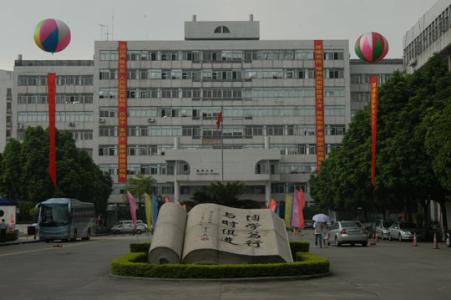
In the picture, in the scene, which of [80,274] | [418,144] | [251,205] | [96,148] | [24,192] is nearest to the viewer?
[80,274]

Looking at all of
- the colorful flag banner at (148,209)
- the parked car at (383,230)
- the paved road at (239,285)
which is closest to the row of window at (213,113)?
the parked car at (383,230)

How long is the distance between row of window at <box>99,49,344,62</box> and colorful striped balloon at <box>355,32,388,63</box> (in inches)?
1817

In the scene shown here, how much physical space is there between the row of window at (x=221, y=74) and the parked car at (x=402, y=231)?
4802 centimetres

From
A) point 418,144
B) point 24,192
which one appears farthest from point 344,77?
point 418,144

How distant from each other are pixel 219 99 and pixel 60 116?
2235 cm

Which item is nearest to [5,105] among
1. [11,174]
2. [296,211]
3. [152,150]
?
[152,150]

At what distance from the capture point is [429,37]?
58.9 m

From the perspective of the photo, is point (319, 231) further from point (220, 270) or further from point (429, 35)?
point (429, 35)

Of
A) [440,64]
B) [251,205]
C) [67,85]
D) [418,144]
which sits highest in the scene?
[67,85]

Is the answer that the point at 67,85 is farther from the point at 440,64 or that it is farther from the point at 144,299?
the point at 144,299

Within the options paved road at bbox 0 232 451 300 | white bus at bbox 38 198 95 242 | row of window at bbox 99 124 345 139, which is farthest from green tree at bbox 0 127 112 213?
paved road at bbox 0 232 451 300

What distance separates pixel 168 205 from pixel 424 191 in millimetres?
24456

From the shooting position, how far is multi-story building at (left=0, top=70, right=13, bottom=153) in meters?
108

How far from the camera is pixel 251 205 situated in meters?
30.0
